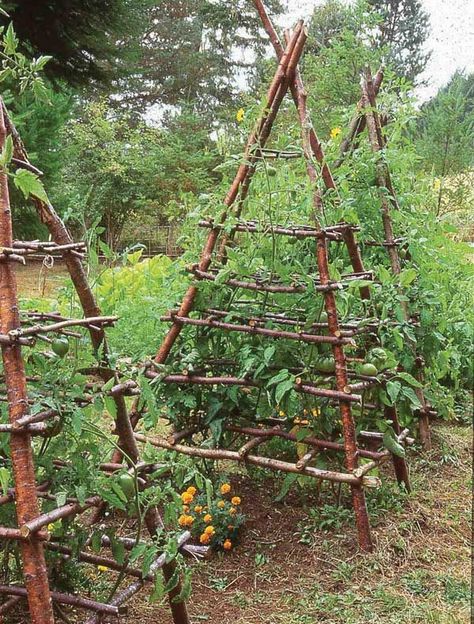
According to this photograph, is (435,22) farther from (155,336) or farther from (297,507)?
(297,507)

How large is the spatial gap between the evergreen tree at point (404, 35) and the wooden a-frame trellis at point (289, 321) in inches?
27.7

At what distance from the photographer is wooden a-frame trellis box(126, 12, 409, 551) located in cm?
125

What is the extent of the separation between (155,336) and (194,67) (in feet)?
13.5

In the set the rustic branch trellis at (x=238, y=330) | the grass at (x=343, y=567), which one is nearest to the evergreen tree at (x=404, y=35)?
the rustic branch trellis at (x=238, y=330)

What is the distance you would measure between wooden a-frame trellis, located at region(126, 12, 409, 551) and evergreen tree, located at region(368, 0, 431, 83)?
702 mm

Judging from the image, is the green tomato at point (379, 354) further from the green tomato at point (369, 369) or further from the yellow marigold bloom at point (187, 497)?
the yellow marigold bloom at point (187, 497)

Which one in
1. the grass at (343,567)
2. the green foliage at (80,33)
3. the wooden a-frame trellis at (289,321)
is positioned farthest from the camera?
the green foliage at (80,33)

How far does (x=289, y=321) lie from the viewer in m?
1.34

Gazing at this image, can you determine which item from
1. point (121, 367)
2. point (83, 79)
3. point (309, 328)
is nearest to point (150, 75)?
point (83, 79)

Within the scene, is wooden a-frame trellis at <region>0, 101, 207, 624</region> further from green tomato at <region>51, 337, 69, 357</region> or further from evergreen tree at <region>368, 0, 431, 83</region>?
evergreen tree at <region>368, 0, 431, 83</region>

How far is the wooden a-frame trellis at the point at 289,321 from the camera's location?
125 cm

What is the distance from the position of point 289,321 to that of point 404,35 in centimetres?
120

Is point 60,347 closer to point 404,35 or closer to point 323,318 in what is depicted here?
point 323,318

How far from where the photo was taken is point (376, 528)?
4.50 ft
